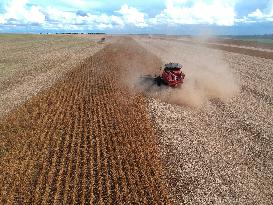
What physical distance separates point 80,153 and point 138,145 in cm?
349

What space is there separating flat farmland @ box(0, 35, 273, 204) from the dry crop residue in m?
0.05

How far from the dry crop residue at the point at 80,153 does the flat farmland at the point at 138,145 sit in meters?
0.05

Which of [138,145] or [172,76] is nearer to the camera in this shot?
[138,145]

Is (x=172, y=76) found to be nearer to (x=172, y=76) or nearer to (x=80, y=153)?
(x=172, y=76)

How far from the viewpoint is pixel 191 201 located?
15992mm

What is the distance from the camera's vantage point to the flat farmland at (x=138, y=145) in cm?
1644

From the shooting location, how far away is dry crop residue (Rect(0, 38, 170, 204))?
52.5ft

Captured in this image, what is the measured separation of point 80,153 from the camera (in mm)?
20016

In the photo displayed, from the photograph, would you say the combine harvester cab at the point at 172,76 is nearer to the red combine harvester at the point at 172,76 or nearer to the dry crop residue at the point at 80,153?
the red combine harvester at the point at 172,76

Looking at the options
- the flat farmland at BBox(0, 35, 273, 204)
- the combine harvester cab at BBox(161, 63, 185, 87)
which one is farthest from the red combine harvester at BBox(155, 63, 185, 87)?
the flat farmland at BBox(0, 35, 273, 204)

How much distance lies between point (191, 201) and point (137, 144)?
6.24 metres

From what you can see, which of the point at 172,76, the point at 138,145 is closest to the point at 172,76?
the point at 172,76

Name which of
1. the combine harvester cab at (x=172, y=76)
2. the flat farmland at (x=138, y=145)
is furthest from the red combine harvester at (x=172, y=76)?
the flat farmland at (x=138, y=145)

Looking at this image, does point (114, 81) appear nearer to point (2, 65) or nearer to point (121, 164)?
point (121, 164)
